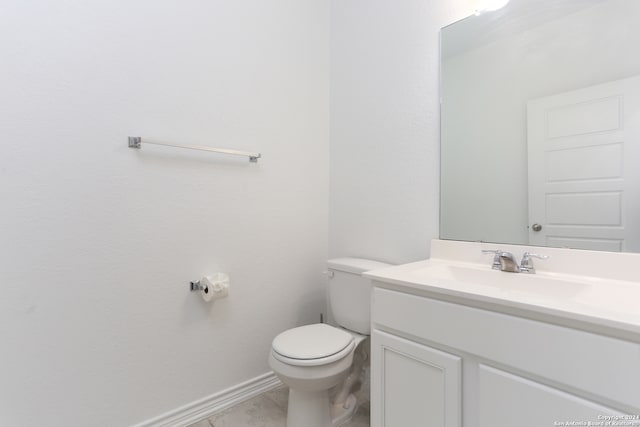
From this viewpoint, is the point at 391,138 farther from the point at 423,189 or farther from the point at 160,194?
the point at 160,194

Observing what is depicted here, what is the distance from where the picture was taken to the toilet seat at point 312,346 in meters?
1.24

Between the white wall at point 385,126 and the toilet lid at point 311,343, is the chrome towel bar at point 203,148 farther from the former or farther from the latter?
the toilet lid at point 311,343

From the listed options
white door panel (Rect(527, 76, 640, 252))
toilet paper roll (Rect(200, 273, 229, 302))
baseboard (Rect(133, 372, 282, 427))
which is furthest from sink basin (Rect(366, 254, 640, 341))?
baseboard (Rect(133, 372, 282, 427))

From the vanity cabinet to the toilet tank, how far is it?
40cm

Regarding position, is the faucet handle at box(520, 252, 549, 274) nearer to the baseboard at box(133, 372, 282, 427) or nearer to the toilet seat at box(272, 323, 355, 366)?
the toilet seat at box(272, 323, 355, 366)

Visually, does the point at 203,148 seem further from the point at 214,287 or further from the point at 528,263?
the point at 528,263

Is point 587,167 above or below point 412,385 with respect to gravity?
above

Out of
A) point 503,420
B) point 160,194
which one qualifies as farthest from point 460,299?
point 160,194

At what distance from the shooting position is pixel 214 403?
155cm

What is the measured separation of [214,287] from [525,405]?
1.21 metres

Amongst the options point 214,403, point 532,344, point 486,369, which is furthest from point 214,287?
point 532,344

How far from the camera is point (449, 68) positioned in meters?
1.44

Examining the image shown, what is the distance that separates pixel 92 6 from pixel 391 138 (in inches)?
56.0

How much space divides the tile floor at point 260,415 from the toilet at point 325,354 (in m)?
0.08
